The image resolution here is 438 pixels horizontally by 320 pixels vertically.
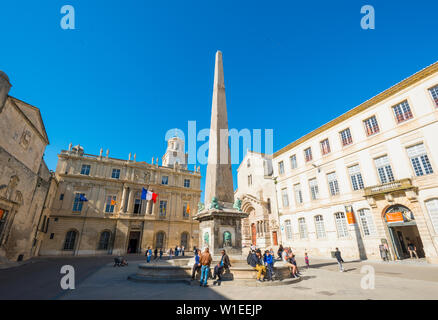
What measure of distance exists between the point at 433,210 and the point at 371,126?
25.1 feet

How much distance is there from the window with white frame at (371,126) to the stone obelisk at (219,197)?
14038 millimetres

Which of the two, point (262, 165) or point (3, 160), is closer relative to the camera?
point (3, 160)

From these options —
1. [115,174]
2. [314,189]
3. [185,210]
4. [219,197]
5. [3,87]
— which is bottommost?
[219,197]

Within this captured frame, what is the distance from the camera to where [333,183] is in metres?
20.5

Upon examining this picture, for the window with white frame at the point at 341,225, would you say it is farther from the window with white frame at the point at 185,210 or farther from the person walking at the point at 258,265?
the window with white frame at the point at 185,210

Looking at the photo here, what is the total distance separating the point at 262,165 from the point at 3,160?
2820cm

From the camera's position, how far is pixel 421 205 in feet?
47.0

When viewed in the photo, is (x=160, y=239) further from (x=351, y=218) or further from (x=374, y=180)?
(x=374, y=180)

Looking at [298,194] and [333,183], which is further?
[298,194]

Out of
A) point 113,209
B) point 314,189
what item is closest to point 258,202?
point 314,189

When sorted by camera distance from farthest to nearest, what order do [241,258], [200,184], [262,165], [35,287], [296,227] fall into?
1. [200,184]
2. [262,165]
3. [296,227]
4. [241,258]
5. [35,287]

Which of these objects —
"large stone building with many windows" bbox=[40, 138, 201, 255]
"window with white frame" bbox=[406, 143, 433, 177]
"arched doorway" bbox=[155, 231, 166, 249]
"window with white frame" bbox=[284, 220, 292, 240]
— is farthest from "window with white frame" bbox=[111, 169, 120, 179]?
"window with white frame" bbox=[406, 143, 433, 177]

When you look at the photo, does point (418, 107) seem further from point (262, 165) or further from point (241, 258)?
point (262, 165)
